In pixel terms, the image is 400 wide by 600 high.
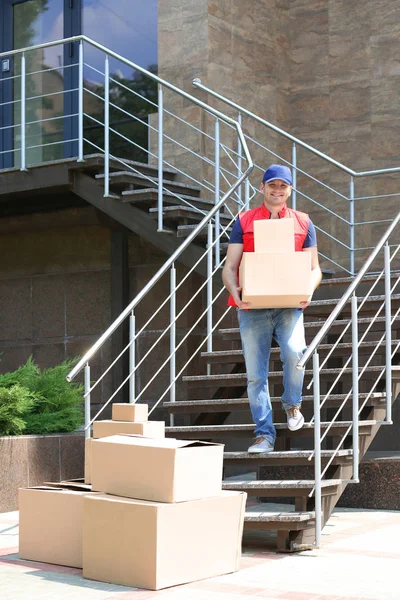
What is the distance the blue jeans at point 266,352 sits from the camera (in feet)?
20.6

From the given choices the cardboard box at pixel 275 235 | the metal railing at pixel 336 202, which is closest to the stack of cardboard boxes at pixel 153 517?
the cardboard box at pixel 275 235

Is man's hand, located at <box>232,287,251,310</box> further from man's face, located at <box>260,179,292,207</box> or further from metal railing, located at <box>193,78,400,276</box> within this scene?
metal railing, located at <box>193,78,400,276</box>

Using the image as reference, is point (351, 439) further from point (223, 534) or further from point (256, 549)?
point (223, 534)

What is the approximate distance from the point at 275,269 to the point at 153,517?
6.33ft

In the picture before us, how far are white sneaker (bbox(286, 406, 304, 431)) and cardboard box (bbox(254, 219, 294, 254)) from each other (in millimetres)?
992

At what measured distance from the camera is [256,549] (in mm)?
5887

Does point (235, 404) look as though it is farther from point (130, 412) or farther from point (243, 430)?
point (130, 412)

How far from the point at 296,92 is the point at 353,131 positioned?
0.94m

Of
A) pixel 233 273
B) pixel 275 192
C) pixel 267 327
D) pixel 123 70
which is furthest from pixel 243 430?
pixel 123 70

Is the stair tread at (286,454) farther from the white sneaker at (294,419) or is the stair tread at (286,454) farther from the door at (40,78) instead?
the door at (40,78)

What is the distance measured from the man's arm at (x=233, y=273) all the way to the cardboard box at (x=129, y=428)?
0.89 m

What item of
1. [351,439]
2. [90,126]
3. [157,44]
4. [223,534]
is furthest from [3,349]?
[223,534]

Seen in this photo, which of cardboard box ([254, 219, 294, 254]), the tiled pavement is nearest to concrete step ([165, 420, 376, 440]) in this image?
the tiled pavement

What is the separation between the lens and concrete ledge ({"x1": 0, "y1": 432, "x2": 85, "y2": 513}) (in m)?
7.63
